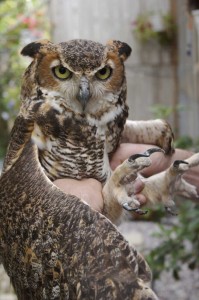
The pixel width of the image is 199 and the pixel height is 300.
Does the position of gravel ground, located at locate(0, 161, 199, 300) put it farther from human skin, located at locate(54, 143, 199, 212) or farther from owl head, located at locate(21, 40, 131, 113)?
owl head, located at locate(21, 40, 131, 113)

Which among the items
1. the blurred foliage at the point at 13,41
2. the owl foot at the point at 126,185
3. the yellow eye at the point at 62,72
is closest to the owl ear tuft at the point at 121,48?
the yellow eye at the point at 62,72

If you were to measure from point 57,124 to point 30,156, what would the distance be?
15 centimetres

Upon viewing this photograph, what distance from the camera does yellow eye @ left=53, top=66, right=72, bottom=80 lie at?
1.79m

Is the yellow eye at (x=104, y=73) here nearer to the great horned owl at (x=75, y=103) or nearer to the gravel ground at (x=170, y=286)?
the great horned owl at (x=75, y=103)

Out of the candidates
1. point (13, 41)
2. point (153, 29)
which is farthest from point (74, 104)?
point (13, 41)

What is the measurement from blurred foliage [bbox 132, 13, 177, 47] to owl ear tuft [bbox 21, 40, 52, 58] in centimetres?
393

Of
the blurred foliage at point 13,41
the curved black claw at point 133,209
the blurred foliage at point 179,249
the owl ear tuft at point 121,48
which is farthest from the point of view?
the blurred foliage at point 13,41

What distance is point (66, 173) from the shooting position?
192 cm

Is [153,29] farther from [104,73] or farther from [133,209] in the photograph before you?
[133,209]

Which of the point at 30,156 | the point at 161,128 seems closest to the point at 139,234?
the point at 161,128

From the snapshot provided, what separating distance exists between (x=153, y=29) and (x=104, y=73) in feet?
13.3

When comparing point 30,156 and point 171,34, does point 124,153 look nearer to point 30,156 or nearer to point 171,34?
point 30,156

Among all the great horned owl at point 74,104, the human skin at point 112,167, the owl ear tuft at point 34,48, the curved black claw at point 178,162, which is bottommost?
the human skin at point 112,167

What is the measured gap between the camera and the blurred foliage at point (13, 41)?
658cm
